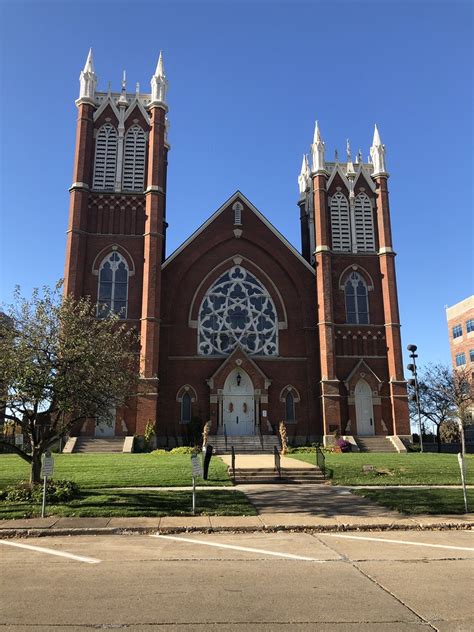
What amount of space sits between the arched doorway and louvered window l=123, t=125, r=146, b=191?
46.0 feet

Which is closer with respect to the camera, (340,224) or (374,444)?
(374,444)

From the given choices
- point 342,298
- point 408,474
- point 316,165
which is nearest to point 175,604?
point 408,474

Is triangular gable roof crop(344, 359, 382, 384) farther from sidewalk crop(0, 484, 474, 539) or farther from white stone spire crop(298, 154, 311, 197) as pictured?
sidewalk crop(0, 484, 474, 539)

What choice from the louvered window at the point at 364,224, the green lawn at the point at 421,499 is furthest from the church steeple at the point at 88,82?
the green lawn at the point at 421,499

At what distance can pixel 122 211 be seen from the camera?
3397cm

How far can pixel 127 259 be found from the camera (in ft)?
109

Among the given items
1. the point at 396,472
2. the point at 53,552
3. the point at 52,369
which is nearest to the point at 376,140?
the point at 396,472

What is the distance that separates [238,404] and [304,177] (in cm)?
1961

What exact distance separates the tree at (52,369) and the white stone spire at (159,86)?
25447 mm

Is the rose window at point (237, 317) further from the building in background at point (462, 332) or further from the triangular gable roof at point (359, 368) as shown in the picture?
the building in background at point (462, 332)

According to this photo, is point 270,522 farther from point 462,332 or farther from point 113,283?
point 462,332

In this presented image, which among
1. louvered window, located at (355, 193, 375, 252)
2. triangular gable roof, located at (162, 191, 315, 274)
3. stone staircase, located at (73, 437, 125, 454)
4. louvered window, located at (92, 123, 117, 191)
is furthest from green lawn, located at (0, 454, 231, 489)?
louvered window, located at (355, 193, 375, 252)

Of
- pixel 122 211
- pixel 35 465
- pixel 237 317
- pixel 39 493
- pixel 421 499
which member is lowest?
pixel 421 499

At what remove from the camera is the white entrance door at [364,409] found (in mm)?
32688
